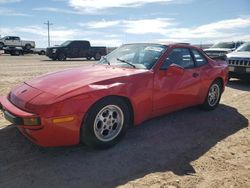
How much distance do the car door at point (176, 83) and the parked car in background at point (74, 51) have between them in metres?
19.2

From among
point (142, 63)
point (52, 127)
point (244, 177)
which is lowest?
point (244, 177)

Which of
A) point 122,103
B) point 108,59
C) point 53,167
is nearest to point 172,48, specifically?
point 108,59

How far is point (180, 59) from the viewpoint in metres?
5.23

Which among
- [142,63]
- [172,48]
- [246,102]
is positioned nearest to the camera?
[142,63]

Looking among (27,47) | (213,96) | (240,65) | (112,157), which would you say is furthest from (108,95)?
(27,47)

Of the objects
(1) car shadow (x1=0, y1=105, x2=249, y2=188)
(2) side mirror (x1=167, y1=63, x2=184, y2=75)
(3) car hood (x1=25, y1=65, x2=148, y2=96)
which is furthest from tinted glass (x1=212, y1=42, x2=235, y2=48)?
(3) car hood (x1=25, y1=65, x2=148, y2=96)

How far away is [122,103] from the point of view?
3975 millimetres

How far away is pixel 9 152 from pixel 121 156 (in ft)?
4.65

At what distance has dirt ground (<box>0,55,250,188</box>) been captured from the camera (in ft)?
10.4

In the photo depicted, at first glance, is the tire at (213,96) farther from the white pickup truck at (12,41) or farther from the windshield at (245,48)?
the white pickup truck at (12,41)

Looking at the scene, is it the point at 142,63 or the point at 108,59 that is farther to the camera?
the point at 108,59

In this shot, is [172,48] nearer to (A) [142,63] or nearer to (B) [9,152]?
(A) [142,63]

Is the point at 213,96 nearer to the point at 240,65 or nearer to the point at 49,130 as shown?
the point at 49,130

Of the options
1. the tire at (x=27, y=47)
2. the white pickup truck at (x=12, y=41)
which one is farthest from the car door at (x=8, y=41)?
the tire at (x=27, y=47)
